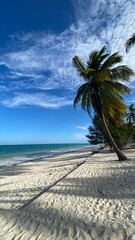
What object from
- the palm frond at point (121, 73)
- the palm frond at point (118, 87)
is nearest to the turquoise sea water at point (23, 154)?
the palm frond at point (118, 87)

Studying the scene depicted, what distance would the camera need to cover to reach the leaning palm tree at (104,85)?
42.2 feet

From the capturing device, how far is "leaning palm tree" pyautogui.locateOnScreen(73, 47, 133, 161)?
12852 mm

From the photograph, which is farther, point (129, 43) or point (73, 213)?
point (129, 43)

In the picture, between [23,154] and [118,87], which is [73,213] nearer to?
[118,87]

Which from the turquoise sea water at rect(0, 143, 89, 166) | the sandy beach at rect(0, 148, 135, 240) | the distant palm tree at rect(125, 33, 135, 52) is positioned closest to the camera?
the sandy beach at rect(0, 148, 135, 240)

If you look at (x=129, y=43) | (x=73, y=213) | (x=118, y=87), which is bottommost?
(x=73, y=213)

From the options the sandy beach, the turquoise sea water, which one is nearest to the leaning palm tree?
the sandy beach

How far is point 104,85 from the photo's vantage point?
42.7 ft

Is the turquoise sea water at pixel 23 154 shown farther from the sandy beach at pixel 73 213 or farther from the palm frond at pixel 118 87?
the sandy beach at pixel 73 213

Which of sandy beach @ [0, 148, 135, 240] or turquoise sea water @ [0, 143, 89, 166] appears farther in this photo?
turquoise sea water @ [0, 143, 89, 166]

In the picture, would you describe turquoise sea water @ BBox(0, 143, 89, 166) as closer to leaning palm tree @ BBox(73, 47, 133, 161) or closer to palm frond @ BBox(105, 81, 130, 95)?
leaning palm tree @ BBox(73, 47, 133, 161)

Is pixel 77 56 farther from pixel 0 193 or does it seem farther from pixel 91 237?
pixel 91 237

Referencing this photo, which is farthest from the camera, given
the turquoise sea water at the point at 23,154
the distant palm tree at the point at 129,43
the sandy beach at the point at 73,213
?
the turquoise sea water at the point at 23,154

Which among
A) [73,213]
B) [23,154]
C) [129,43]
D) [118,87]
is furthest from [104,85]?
[23,154]
